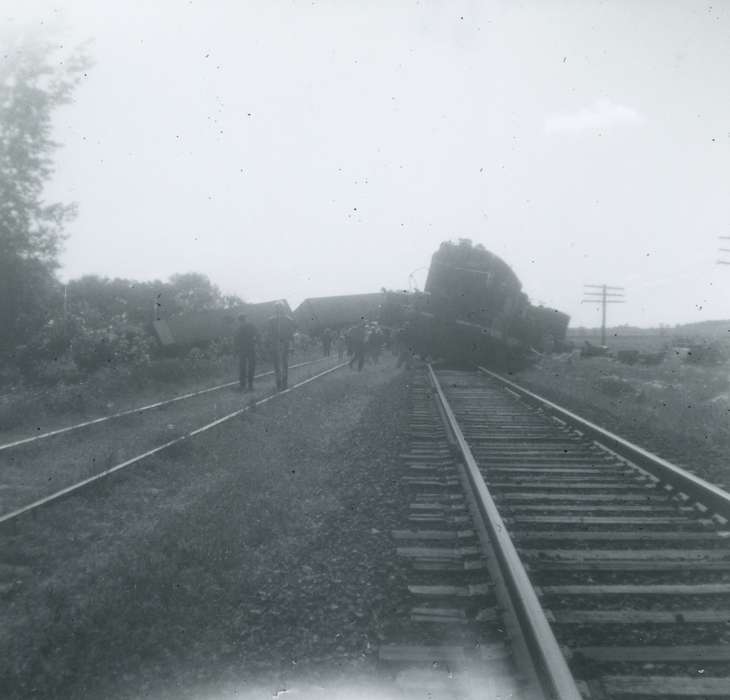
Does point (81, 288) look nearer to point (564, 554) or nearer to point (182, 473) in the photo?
point (182, 473)

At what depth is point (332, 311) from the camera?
54250 millimetres

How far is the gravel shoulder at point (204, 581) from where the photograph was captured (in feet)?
9.13

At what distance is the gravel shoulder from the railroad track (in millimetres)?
292

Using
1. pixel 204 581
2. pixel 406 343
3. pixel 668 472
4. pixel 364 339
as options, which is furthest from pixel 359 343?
pixel 204 581

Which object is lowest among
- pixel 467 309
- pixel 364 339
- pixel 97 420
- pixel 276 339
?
pixel 97 420

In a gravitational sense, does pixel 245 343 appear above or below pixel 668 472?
above

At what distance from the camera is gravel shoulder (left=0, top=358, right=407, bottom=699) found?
2.78m

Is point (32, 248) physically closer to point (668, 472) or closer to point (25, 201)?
point (25, 201)

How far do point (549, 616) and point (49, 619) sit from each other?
2.50 m

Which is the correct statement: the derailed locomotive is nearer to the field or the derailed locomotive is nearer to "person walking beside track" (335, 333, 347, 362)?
the field

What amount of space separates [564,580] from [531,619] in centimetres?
88

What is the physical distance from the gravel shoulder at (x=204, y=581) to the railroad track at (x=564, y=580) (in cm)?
29

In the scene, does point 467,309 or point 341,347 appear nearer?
point 467,309

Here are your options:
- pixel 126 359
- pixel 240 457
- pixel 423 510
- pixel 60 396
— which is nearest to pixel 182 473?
pixel 240 457
